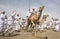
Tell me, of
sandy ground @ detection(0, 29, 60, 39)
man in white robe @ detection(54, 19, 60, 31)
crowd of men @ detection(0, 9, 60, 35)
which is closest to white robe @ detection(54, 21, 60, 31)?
man in white robe @ detection(54, 19, 60, 31)

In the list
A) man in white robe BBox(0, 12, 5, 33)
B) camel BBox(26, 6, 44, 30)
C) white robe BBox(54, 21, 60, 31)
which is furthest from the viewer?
white robe BBox(54, 21, 60, 31)

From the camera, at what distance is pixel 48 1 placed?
7.81 meters

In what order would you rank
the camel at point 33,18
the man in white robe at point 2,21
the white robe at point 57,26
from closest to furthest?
the man in white robe at point 2,21
the camel at point 33,18
the white robe at point 57,26

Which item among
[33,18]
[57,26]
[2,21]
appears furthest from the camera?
[57,26]

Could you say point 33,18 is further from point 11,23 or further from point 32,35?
point 11,23

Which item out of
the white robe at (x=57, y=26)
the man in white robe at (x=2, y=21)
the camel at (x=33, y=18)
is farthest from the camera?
the white robe at (x=57, y=26)

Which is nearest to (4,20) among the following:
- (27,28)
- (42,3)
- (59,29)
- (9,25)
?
(9,25)

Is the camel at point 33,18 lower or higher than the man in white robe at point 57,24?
higher

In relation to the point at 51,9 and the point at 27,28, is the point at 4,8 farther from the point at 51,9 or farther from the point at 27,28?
the point at 51,9

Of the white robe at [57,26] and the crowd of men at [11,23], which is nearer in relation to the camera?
the crowd of men at [11,23]

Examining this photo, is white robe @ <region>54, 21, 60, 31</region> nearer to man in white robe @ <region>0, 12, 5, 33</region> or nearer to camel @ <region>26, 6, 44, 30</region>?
camel @ <region>26, 6, 44, 30</region>

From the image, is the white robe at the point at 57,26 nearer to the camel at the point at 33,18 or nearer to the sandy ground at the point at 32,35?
the sandy ground at the point at 32,35

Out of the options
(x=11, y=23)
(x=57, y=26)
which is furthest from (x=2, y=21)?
(x=57, y=26)

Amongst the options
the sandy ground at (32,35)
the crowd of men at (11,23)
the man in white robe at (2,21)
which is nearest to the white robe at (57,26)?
the sandy ground at (32,35)
